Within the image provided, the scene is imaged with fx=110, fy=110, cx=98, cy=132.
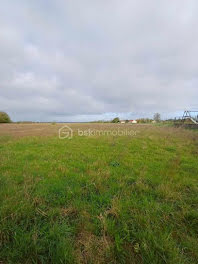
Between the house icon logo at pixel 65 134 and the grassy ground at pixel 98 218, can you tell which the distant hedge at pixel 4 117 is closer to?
the house icon logo at pixel 65 134

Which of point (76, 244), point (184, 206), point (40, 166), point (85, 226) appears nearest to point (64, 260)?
point (76, 244)

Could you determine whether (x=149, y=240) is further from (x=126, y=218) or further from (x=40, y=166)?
(x=40, y=166)

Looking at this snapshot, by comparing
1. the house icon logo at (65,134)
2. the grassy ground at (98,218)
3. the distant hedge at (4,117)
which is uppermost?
the distant hedge at (4,117)

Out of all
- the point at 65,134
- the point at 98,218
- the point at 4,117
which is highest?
the point at 4,117

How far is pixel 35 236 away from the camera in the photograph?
161 cm
